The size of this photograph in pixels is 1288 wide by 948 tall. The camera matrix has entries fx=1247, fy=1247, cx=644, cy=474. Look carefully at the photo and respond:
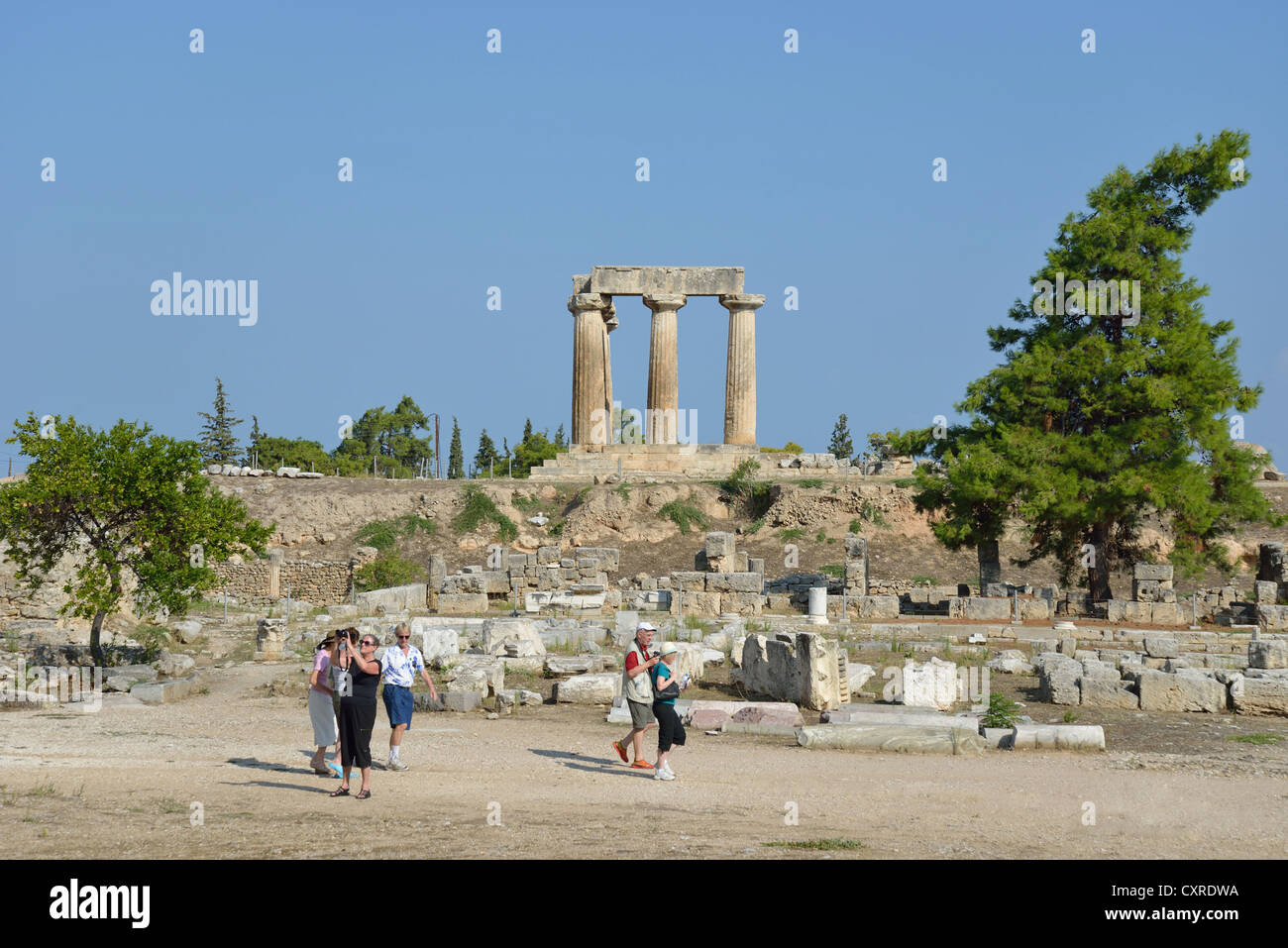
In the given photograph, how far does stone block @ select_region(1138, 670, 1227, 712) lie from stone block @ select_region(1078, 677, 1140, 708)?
16 cm

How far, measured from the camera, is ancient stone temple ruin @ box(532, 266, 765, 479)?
4756cm

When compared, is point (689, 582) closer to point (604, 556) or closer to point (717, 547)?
point (717, 547)

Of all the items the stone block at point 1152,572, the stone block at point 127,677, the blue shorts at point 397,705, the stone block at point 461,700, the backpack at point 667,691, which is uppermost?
the stone block at point 1152,572

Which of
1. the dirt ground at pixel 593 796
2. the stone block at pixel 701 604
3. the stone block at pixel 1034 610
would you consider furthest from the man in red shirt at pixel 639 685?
the stone block at pixel 1034 610

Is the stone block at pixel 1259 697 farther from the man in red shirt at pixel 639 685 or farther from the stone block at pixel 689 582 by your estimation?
the stone block at pixel 689 582

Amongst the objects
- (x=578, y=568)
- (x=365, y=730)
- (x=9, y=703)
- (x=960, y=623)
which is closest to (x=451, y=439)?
(x=578, y=568)

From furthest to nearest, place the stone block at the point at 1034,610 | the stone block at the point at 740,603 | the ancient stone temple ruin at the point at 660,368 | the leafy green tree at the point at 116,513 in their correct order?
the ancient stone temple ruin at the point at 660,368, the stone block at the point at 1034,610, the stone block at the point at 740,603, the leafy green tree at the point at 116,513

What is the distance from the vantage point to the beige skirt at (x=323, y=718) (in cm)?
1188

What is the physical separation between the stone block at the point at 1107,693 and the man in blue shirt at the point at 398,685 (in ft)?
30.8

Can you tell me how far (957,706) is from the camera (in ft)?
54.7
